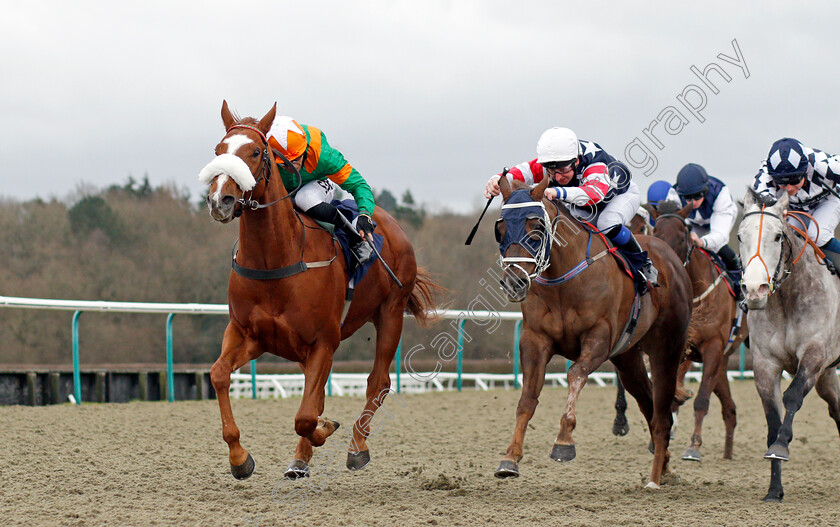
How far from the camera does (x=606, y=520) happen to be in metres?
4.56

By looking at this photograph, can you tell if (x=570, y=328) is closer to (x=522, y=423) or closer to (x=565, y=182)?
(x=522, y=423)

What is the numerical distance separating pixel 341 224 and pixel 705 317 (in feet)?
12.3

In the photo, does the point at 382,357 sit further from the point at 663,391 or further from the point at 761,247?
the point at 761,247

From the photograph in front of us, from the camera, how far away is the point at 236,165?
4344 mm

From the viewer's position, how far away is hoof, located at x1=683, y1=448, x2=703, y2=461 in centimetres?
737

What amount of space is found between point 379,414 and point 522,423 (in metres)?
1.75

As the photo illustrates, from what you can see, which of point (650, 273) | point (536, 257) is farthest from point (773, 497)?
point (536, 257)

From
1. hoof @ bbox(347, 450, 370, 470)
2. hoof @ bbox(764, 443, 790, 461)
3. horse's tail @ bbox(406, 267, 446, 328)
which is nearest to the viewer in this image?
hoof @ bbox(764, 443, 790, 461)

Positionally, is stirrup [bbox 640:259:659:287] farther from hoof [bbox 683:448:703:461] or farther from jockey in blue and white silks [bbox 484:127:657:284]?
hoof [bbox 683:448:703:461]

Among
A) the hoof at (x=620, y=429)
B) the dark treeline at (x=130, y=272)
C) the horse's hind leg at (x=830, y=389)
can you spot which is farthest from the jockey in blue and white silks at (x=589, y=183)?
the dark treeline at (x=130, y=272)

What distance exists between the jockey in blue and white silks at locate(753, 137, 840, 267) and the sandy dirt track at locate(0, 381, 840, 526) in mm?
1664

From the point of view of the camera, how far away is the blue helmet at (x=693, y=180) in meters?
7.97

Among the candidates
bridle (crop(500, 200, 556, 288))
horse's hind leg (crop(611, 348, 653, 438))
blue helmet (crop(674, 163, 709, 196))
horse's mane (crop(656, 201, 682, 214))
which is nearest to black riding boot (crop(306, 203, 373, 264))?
bridle (crop(500, 200, 556, 288))

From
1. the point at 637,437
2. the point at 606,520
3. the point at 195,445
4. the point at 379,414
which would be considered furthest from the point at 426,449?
the point at 606,520
